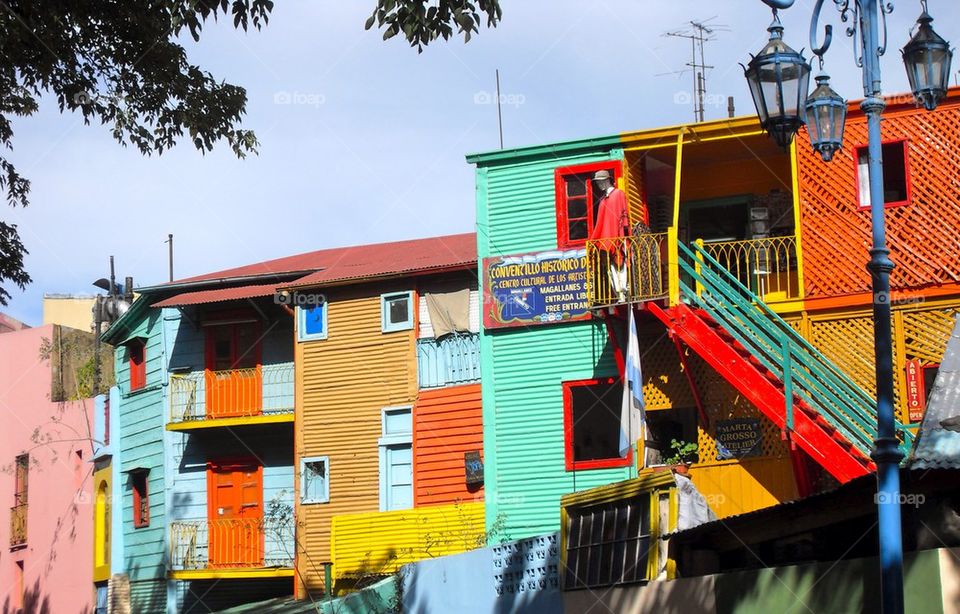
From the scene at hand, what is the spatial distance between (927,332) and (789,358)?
118 inches

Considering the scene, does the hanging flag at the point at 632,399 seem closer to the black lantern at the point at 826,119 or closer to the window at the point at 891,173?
the window at the point at 891,173

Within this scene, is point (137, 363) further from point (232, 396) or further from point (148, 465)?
point (232, 396)

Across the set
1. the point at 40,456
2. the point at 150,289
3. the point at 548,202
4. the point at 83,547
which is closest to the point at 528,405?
the point at 548,202

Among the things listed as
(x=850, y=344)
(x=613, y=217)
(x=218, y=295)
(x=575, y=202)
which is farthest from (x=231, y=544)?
(x=850, y=344)

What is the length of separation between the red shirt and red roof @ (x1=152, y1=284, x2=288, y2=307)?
8.53 meters

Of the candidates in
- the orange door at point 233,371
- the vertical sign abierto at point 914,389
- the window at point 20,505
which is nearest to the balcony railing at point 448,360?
the orange door at point 233,371

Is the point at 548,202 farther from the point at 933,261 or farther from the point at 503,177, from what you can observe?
the point at 933,261

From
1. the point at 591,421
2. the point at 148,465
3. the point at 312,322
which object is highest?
the point at 312,322

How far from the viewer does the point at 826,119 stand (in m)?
12.1

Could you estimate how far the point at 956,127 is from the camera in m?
22.4

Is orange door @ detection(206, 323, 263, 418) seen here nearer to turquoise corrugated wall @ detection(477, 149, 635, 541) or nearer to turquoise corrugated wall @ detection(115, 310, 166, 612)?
turquoise corrugated wall @ detection(115, 310, 166, 612)

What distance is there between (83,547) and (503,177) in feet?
49.9

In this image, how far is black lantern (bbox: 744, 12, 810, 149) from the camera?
11.6 meters

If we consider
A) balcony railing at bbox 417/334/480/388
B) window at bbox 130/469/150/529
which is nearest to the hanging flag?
balcony railing at bbox 417/334/480/388
